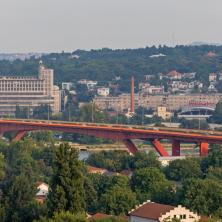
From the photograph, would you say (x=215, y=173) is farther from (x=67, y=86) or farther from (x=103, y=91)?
(x=67, y=86)

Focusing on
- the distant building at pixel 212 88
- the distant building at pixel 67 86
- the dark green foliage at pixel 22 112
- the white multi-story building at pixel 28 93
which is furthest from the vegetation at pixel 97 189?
the distant building at pixel 67 86

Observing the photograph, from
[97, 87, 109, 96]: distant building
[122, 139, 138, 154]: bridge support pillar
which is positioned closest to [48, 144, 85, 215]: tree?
[122, 139, 138, 154]: bridge support pillar

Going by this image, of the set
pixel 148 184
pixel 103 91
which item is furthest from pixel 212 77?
pixel 148 184

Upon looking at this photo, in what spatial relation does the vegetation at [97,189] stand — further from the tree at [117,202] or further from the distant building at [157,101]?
the distant building at [157,101]

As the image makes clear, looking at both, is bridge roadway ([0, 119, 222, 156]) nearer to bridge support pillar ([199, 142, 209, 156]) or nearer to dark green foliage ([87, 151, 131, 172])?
bridge support pillar ([199, 142, 209, 156])

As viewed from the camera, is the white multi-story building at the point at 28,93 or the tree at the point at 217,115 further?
the white multi-story building at the point at 28,93

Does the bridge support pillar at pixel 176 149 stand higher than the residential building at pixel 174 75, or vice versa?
the bridge support pillar at pixel 176 149
